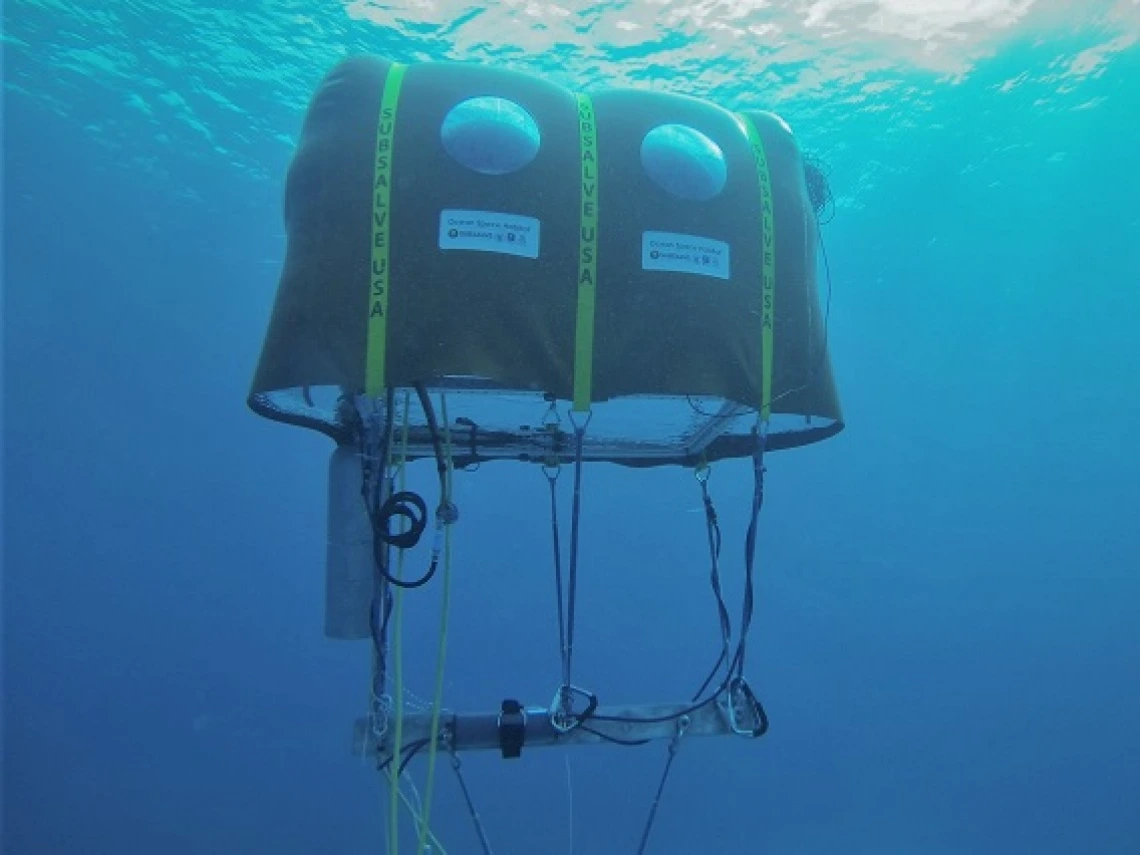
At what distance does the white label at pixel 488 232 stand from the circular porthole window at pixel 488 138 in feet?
0.52

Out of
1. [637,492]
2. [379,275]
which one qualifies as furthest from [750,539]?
[637,492]

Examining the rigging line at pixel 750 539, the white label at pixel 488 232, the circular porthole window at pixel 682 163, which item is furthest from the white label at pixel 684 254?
the rigging line at pixel 750 539

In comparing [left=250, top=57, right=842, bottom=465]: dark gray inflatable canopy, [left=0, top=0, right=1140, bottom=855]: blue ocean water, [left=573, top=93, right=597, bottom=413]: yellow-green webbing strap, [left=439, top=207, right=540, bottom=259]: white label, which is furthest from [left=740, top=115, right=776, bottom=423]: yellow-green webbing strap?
[left=0, top=0, right=1140, bottom=855]: blue ocean water

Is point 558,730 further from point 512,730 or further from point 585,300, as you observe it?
point 585,300

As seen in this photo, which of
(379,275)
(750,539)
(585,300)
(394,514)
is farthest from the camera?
(750,539)

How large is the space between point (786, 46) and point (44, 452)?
2237 centimetres

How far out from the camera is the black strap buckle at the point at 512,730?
2.52m

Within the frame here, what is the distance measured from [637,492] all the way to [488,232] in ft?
92.2

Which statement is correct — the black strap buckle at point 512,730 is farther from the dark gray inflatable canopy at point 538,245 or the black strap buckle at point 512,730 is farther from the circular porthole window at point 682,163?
the circular porthole window at point 682,163

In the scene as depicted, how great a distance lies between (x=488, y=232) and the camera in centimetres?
228

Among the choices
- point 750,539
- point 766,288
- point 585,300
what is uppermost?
point 766,288

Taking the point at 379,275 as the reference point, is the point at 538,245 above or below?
above

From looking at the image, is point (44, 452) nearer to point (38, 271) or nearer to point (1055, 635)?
point (38, 271)

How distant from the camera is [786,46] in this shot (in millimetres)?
10125
